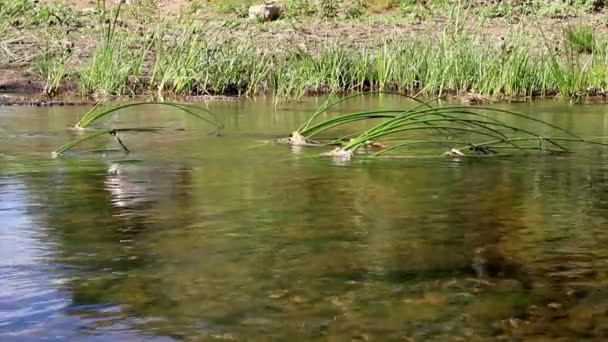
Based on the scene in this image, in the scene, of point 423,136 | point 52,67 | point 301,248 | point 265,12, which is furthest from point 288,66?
point 301,248

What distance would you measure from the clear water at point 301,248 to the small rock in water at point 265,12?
1135 cm

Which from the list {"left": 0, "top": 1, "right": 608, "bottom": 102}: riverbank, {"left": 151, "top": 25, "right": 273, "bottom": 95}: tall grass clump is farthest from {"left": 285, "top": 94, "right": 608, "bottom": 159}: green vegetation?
{"left": 151, "top": 25, "right": 273, "bottom": 95}: tall grass clump

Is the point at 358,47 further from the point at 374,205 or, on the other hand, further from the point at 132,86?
the point at 374,205

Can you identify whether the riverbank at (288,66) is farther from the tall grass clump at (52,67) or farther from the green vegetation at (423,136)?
the green vegetation at (423,136)

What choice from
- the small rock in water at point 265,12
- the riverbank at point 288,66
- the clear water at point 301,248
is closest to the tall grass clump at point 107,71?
the riverbank at point 288,66

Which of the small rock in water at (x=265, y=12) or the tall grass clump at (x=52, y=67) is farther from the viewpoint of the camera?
the small rock in water at (x=265, y=12)

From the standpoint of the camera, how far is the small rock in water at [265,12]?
1578cm

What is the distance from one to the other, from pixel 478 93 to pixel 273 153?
4614 millimetres

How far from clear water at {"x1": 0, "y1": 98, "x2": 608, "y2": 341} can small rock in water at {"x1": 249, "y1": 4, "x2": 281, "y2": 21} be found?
1135 centimetres

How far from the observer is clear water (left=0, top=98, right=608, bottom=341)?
203 cm

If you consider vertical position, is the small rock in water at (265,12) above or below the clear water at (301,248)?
→ above

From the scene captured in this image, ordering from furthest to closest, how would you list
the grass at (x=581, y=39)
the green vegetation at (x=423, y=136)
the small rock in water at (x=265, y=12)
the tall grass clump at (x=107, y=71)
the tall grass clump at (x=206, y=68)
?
the small rock in water at (x=265, y=12) < the grass at (x=581, y=39) < the tall grass clump at (x=206, y=68) < the tall grass clump at (x=107, y=71) < the green vegetation at (x=423, y=136)

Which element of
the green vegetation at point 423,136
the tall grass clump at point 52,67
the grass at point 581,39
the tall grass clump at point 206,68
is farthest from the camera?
the grass at point 581,39

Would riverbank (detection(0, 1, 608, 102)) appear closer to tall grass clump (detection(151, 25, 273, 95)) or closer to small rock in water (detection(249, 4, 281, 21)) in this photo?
tall grass clump (detection(151, 25, 273, 95))
